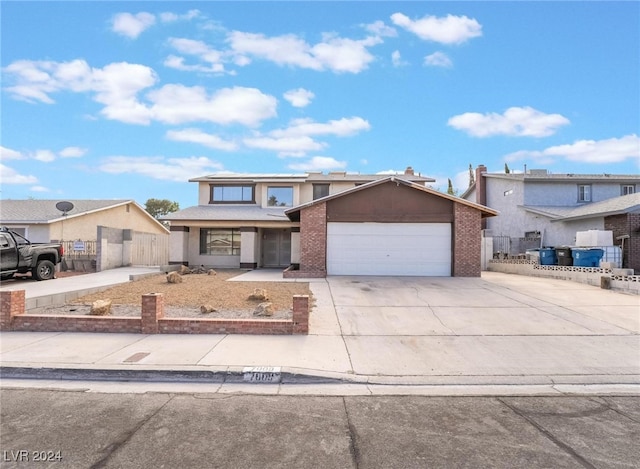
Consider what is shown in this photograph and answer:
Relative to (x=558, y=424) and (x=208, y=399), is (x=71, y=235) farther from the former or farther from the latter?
(x=558, y=424)

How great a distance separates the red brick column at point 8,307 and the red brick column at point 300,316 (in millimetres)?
5893

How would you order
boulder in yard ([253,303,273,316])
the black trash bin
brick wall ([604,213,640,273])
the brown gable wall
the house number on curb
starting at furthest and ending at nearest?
the black trash bin
the brown gable wall
brick wall ([604,213,640,273])
boulder in yard ([253,303,273,316])
the house number on curb

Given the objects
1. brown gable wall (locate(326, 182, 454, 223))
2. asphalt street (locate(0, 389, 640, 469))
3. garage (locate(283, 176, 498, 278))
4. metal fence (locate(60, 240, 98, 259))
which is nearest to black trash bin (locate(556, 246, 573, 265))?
garage (locate(283, 176, 498, 278))

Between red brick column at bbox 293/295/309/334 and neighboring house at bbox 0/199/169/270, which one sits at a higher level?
neighboring house at bbox 0/199/169/270

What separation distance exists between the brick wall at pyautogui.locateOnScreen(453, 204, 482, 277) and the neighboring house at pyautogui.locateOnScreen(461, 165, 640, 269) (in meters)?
7.18

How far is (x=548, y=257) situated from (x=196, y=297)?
15996mm

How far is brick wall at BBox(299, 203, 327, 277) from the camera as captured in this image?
53.7 feet

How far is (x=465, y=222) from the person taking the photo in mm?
16344

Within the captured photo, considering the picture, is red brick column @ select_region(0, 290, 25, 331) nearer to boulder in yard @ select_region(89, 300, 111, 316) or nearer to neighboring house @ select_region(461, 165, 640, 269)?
boulder in yard @ select_region(89, 300, 111, 316)

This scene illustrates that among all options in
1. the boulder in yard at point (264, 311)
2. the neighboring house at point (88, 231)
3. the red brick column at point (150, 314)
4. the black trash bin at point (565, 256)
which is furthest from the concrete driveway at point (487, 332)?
the neighboring house at point (88, 231)

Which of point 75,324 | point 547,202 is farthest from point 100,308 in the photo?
point 547,202

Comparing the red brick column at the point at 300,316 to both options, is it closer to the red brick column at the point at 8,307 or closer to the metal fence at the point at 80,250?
the red brick column at the point at 8,307

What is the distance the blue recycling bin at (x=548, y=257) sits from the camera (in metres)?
17.5

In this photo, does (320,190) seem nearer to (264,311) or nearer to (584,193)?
(264,311)
